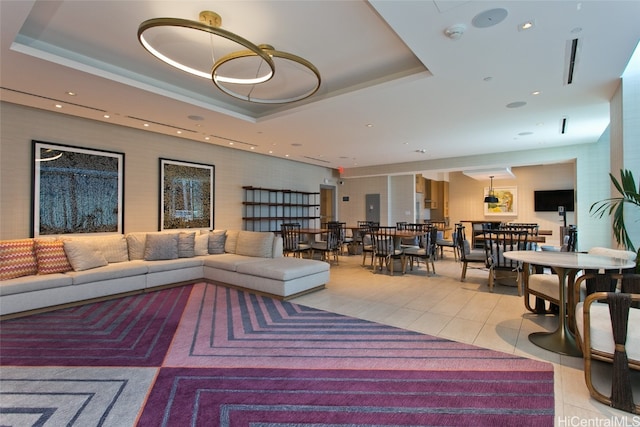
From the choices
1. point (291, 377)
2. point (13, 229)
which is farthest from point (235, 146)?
point (291, 377)

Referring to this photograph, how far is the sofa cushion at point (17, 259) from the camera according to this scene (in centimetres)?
391

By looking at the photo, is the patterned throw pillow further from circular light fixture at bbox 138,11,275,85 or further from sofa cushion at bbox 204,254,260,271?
circular light fixture at bbox 138,11,275,85

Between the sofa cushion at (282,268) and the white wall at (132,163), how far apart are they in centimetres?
280

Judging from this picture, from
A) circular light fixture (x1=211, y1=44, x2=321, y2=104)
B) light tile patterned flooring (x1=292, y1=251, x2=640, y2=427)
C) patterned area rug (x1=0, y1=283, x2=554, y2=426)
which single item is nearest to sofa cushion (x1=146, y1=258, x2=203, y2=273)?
patterned area rug (x1=0, y1=283, x2=554, y2=426)

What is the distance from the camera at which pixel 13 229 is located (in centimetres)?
470

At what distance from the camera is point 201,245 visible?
6.07 m

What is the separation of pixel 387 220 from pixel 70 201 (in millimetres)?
9216

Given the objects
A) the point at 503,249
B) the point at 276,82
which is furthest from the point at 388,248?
the point at 276,82

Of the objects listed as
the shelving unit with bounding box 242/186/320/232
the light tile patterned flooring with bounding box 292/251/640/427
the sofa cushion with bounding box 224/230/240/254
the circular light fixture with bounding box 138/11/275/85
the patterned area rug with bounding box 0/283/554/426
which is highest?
the circular light fixture with bounding box 138/11/275/85

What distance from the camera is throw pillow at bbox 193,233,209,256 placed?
597 cm

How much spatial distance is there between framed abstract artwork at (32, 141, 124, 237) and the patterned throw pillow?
0.78 m

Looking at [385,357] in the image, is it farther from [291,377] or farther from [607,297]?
[607,297]

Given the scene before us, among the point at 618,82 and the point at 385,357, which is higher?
the point at 618,82

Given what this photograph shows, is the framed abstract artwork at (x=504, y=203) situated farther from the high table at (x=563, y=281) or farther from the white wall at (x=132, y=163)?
the high table at (x=563, y=281)
